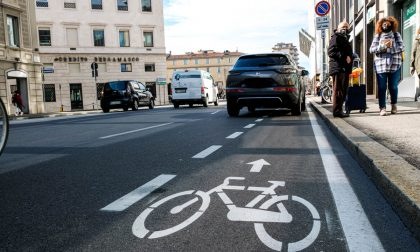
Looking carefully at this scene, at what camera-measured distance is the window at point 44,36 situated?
4438cm

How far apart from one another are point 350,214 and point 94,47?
152 feet

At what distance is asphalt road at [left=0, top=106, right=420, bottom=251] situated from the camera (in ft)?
7.84

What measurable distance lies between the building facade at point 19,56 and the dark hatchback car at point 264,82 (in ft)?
67.4

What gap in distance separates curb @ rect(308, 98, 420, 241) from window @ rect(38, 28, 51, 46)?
4443 centimetres

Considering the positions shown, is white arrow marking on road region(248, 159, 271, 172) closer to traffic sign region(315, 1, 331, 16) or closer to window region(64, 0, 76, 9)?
traffic sign region(315, 1, 331, 16)

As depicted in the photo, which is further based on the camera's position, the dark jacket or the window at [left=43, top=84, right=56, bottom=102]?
the window at [left=43, top=84, right=56, bottom=102]

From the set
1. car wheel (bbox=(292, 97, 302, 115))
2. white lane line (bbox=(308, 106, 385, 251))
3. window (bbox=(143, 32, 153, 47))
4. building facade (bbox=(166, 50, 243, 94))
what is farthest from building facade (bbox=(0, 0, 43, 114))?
building facade (bbox=(166, 50, 243, 94))

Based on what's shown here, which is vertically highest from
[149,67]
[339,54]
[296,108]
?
[149,67]

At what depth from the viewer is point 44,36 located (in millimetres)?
44469

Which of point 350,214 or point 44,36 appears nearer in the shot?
point 350,214

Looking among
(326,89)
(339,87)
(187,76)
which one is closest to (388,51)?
(339,87)

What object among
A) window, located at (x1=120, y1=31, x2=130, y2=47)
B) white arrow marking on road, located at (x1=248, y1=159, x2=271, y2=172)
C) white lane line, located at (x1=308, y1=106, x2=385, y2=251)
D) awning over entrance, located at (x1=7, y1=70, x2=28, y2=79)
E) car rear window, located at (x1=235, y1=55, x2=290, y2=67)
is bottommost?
white lane line, located at (x1=308, y1=106, x2=385, y2=251)

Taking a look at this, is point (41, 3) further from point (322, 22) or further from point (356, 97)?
point (356, 97)

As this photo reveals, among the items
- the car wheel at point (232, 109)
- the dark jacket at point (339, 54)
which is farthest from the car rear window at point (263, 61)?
the dark jacket at point (339, 54)
